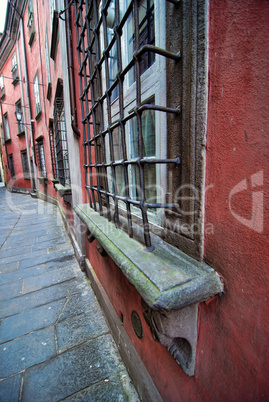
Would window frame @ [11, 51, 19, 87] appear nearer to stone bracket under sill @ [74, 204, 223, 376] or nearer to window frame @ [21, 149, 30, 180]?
window frame @ [21, 149, 30, 180]

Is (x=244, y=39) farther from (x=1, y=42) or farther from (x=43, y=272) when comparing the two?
(x=1, y=42)

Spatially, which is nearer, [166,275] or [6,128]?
[166,275]

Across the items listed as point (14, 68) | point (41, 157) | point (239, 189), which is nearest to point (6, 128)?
point (14, 68)

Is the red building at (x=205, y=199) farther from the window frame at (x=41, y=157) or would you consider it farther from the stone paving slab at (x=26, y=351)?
the window frame at (x=41, y=157)

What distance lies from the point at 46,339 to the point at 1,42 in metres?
14.8

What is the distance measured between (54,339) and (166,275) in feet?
5.80

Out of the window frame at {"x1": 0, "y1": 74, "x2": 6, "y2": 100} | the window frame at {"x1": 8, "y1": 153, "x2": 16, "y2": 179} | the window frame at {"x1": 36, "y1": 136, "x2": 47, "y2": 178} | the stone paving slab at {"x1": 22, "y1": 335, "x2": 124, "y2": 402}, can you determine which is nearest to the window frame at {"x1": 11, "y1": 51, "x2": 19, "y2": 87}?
the window frame at {"x1": 0, "y1": 74, "x2": 6, "y2": 100}

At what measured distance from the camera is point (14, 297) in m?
2.38

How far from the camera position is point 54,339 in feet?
5.82

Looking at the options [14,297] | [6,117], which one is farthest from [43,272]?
[6,117]

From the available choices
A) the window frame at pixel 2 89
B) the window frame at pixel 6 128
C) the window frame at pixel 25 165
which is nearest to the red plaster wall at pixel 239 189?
the window frame at pixel 25 165

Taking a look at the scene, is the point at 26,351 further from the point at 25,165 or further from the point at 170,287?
the point at 25,165

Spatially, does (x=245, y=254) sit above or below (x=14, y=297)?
above

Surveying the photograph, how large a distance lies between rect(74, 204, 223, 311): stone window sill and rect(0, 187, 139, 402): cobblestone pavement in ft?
4.13
